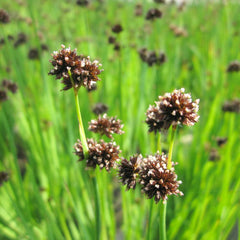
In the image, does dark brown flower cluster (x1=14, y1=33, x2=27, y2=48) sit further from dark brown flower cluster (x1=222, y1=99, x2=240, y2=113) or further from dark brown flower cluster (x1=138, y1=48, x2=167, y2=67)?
dark brown flower cluster (x1=222, y1=99, x2=240, y2=113)

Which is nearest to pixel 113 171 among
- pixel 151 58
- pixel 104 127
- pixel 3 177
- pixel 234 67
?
pixel 3 177

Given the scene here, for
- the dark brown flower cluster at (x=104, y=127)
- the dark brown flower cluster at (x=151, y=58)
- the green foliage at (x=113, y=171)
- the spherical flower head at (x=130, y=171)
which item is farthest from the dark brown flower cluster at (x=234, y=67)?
the spherical flower head at (x=130, y=171)

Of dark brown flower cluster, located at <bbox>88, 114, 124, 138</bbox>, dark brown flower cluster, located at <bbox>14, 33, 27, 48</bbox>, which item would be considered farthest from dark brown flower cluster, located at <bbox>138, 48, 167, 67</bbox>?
dark brown flower cluster, located at <bbox>14, 33, 27, 48</bbox>

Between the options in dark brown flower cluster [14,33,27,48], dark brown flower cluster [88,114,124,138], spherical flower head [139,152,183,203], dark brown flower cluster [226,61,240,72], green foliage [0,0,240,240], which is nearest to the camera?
spherical flower head [139,152,183,203]

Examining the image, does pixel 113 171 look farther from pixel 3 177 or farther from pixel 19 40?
pixel 19 40

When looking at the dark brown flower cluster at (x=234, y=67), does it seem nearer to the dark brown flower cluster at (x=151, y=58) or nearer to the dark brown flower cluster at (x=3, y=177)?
the dark brown flower cluster at (x=151, y=58)

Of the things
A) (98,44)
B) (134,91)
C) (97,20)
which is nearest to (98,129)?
(134,91)
